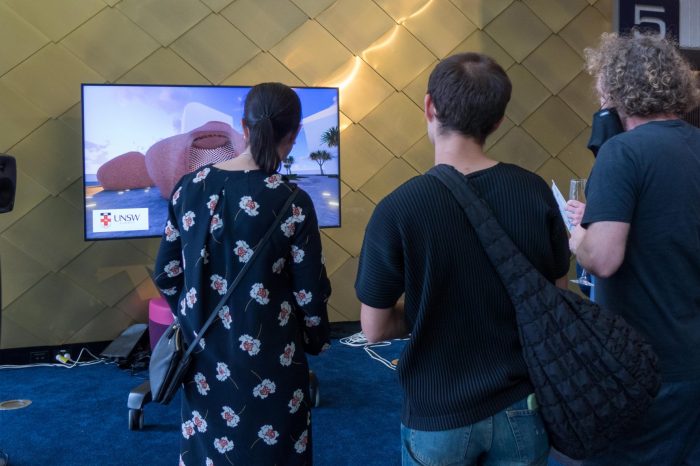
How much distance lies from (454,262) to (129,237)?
266 centimetres

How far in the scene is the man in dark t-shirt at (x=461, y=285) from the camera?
0.97m

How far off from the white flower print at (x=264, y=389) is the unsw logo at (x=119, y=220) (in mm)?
2090

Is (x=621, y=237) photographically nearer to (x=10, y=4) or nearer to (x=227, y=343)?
(x=227, y=343)

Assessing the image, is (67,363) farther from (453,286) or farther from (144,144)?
(453,286)

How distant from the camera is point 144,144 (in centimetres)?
326

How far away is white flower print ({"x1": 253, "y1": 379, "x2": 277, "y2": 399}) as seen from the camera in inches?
56.9

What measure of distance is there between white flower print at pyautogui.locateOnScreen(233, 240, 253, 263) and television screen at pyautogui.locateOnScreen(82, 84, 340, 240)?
200 cm

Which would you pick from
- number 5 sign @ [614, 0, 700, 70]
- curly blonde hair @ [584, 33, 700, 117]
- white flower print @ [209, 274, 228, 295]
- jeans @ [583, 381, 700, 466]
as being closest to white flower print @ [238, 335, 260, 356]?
white flower print @ [209, 274, 228, 295]

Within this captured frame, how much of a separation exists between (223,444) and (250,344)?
0.82ft

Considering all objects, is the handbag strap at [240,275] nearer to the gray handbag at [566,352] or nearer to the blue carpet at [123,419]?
the gray handbag at [566,352]

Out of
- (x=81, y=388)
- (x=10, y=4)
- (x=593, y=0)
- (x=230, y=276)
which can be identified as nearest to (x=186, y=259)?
(x=230, y=276)

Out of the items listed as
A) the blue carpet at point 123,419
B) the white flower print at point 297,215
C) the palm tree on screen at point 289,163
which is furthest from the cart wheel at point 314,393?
the white flower print at point 297,215

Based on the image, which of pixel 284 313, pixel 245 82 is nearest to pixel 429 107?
pixel 284 313

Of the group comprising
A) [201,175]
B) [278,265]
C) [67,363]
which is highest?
[201,175]
